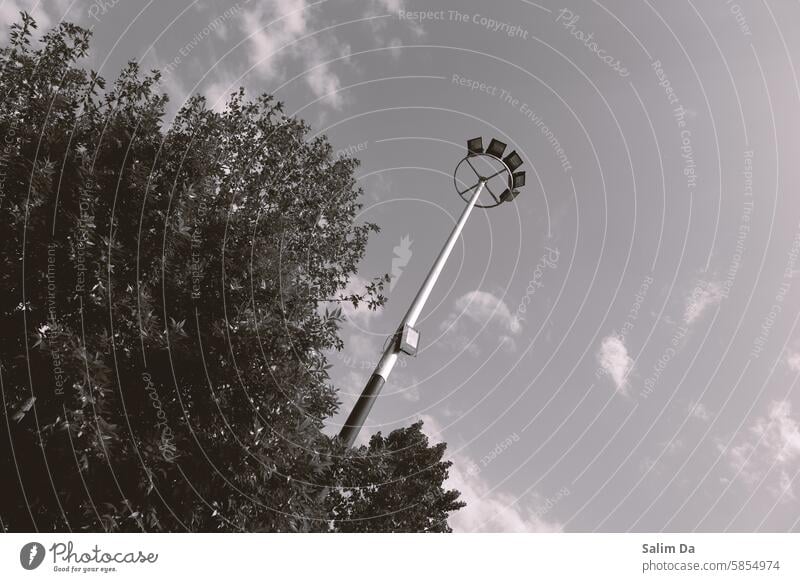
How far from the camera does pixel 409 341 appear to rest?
10.3 m

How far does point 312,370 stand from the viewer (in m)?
9.21

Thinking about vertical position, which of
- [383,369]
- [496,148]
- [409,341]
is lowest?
[383,369]

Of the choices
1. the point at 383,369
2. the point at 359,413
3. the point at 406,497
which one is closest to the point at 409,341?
the point at 383,369

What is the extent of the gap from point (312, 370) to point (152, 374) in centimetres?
281

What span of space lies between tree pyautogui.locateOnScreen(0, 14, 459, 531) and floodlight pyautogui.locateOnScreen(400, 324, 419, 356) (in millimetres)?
1523

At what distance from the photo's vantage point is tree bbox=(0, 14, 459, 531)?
22.7 ft

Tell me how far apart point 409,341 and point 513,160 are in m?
6.73

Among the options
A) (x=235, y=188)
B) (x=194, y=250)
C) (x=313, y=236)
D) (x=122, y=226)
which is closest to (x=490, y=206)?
(x=313, y=236)

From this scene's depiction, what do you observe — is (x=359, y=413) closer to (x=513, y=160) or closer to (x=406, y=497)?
(x=513, y=160)

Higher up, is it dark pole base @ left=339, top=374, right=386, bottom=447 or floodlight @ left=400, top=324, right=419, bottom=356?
floodlight @ left=400, top=324, right=419, bottom=356

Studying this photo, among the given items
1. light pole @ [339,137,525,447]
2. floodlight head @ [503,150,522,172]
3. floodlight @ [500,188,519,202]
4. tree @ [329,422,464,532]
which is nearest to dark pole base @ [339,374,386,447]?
light pole @ [339,137,525,447]

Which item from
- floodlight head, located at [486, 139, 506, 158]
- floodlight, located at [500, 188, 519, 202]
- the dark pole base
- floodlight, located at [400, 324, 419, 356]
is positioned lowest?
the dark pole base

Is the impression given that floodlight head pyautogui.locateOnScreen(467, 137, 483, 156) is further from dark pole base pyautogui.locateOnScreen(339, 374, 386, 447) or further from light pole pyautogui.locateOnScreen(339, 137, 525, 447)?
dark pole base pyautogui.locateOnScreen(339, 374, 386, 447)
